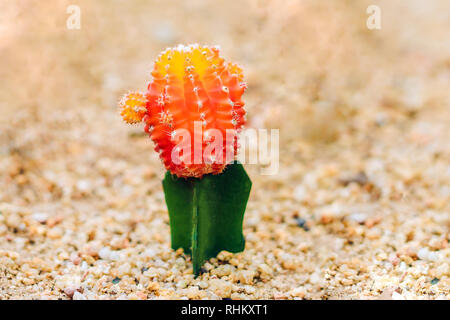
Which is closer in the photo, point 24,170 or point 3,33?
point 24,170

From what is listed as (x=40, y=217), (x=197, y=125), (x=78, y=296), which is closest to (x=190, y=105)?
(x=197, y=125)

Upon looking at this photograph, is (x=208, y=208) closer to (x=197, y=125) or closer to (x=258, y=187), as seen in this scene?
(x=197, y=125)

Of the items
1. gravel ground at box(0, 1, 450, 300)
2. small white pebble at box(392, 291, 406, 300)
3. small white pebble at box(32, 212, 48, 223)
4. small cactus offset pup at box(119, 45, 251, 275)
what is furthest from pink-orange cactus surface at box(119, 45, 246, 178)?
small white pebble at box(32, 212, 48, 223)

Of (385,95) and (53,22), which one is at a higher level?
(53,22)
